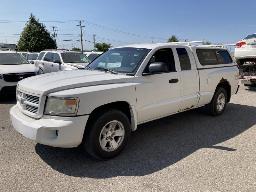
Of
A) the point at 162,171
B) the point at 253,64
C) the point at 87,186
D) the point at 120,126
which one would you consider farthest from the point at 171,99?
the point at 253,64

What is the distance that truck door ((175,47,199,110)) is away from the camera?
5980mm

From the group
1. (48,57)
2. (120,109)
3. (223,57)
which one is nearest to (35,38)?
(48,57)

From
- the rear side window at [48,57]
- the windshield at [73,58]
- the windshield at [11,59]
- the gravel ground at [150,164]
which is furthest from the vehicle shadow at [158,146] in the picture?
the rear side window at [48,57]

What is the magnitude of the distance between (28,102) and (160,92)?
226cm

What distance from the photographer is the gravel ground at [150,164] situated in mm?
3869

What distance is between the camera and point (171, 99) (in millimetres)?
5680

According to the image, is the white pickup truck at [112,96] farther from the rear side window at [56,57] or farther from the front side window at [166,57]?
the rear side window at [56,57]

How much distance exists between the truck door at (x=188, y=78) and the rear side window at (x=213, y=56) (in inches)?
16.7

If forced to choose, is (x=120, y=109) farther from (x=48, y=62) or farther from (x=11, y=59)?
(x=48, y=62)

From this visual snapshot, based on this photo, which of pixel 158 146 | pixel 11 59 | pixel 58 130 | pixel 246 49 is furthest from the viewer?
pixel 11 59

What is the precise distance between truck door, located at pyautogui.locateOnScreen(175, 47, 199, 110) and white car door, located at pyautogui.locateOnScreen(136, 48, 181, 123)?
0.59 ft

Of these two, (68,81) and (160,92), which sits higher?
(68,81)

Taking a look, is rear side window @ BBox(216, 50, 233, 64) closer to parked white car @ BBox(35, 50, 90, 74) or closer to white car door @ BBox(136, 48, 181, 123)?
white car door @ BBox(136, 48, 181, 123)

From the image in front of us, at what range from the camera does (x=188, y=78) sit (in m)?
6.09
